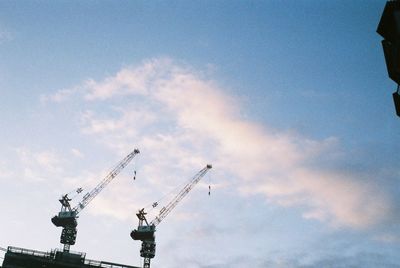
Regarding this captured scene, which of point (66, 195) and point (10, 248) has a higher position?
point (66, 195)

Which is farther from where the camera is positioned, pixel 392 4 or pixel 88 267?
pixel 88 267

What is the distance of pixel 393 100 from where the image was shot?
24.9 metres

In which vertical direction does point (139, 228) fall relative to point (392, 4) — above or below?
above

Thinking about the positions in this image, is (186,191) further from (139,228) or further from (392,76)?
(392,76)

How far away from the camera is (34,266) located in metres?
95.1

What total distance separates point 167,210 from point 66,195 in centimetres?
4526

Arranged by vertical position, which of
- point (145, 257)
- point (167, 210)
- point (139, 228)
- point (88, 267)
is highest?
point (167, 210)

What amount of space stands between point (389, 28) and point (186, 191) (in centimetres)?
14443

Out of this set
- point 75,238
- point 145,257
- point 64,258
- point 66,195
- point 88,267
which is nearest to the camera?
point 88,267

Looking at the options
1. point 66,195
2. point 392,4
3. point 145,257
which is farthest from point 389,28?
point 66,195

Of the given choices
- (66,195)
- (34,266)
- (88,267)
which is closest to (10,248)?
(34,266)

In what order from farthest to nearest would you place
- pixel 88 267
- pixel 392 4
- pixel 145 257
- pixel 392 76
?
pixel 145 257
pixel 88 267
pixel 392 76
pixel 392 4

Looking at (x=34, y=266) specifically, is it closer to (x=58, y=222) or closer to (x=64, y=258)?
(x=64, y=258)

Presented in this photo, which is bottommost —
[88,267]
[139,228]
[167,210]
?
[88,267]
